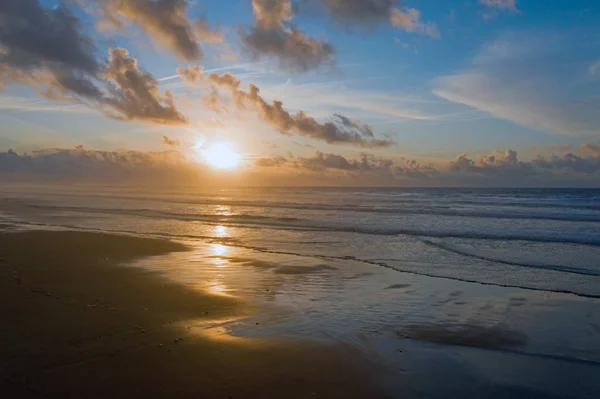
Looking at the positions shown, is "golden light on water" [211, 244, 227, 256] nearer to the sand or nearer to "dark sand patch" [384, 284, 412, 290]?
the sand

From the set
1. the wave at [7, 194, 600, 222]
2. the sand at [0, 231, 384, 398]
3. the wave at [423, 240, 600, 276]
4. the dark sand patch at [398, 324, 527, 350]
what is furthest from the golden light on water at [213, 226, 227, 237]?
the wave at [7, 194, 600, 222]

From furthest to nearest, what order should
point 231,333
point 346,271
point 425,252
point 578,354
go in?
point 425,252, point 346,271, point 231,333, point 578,354

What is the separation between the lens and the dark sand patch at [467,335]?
8.27m

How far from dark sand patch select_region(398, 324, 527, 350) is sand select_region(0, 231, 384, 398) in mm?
1891

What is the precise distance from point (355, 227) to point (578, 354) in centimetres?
2344

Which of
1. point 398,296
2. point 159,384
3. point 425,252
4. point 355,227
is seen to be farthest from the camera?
point 355,227

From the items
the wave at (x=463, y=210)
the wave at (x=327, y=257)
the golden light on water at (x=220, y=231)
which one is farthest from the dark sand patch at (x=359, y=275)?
the wave at (x=463, y=210)

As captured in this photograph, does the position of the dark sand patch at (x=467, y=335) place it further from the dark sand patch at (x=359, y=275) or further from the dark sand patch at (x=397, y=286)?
the dark sand patch at (x=359, y=275)

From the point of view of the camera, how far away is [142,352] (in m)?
7.14

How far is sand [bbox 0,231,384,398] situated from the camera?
233 inches

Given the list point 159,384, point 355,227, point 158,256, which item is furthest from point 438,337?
point 355,227

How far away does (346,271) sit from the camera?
15.4m

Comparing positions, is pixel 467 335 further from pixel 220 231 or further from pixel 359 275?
pixel 220 231

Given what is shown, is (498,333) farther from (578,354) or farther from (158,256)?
(158,256)
